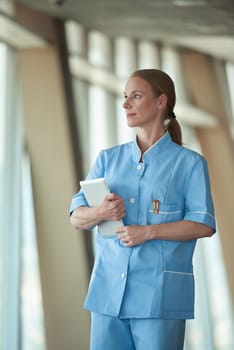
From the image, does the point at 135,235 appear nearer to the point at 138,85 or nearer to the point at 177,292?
the point at 177,292

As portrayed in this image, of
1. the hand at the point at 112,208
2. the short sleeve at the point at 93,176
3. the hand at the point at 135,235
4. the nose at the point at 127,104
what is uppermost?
the nose at the point at 127,104

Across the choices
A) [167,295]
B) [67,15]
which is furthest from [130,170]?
[67,15]

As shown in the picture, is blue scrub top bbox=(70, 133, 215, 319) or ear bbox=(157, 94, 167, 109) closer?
blue scrub top bbox=(70, 133, 215, 319)

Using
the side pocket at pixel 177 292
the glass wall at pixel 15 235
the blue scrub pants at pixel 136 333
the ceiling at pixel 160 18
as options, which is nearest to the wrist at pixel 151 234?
the side pocket at pixel 177 292

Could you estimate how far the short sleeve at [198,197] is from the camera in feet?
5.20

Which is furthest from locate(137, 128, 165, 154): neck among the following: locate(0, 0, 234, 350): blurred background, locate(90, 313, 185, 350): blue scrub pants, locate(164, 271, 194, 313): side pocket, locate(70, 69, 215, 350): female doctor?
locate(0, 0, 234, 350): blurred background

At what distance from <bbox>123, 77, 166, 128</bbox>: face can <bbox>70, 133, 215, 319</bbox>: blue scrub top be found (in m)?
0.09

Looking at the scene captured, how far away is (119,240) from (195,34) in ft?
9.69

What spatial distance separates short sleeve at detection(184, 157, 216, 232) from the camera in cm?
158

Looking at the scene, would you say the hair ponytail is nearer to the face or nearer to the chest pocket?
the face

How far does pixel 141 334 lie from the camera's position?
153 cm

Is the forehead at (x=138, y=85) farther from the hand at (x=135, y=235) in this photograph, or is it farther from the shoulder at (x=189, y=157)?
the hand at (x=135, y=235)

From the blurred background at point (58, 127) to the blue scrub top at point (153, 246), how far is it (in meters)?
1.92

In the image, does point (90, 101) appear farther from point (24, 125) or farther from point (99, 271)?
point (99, 271)
